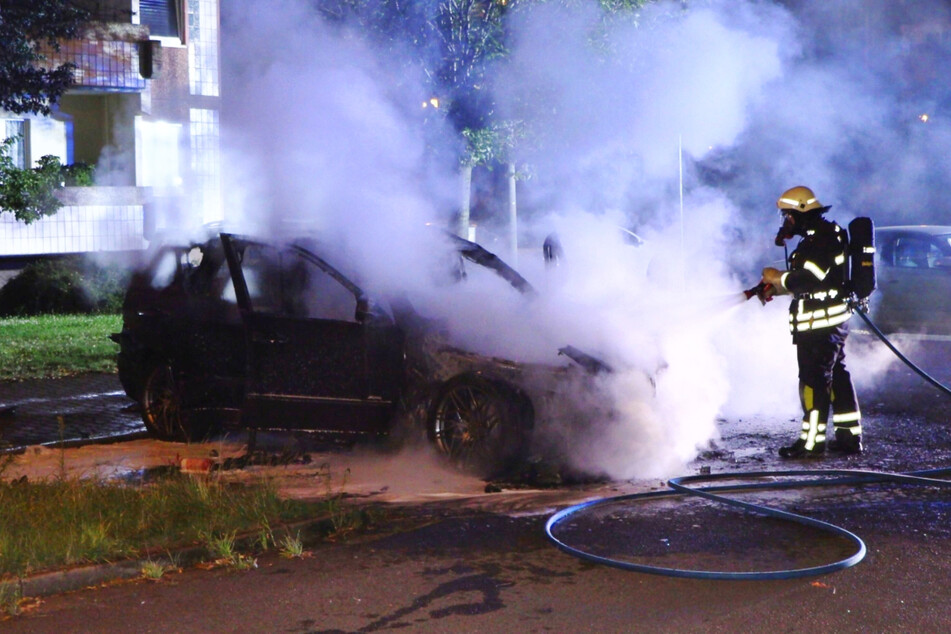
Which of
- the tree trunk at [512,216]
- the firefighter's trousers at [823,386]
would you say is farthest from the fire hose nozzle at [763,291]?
the tree trunk at [512,216]

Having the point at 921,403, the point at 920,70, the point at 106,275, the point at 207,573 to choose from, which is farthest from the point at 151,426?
the point at 920,70

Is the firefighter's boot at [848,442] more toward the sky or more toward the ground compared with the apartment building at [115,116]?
more toward the ground

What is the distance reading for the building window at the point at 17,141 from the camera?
19828 millimetres

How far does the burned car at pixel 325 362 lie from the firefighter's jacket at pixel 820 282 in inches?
70.1

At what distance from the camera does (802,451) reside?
7922mm

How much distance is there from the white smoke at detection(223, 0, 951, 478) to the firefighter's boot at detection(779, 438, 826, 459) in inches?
22.0

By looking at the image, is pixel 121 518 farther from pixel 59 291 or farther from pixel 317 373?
pixel 59 291

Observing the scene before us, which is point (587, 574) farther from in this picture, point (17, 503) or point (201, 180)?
point (201, 180)

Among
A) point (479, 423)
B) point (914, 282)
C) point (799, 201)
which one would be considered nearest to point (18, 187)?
point (479, 423)

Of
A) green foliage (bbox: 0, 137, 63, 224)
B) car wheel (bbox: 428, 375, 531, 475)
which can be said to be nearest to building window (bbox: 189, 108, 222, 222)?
green foliage (bbox: 0, 137, 63, 224)

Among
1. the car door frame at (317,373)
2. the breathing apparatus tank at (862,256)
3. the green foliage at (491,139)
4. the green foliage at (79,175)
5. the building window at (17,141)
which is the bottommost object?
the car door frame at (317,373)

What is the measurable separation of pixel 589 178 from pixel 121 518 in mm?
8765

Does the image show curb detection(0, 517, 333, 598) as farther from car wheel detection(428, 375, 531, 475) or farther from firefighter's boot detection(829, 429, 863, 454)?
firefighter's boot detection(829, 429, 863, 454)

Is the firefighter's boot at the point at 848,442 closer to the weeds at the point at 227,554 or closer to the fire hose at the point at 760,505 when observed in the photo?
the fire hose at the point at 760,505
